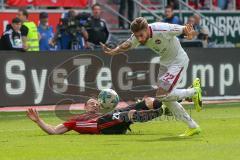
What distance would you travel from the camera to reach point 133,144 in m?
13.4

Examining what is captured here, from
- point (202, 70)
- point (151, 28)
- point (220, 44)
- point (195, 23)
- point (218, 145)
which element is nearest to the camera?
point (218, 145)

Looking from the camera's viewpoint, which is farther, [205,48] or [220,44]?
[220,44]

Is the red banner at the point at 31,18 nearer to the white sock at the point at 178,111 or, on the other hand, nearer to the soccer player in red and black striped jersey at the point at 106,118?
the soccer player in red and black striped jersey at the point at 106,118

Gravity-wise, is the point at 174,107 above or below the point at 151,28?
below

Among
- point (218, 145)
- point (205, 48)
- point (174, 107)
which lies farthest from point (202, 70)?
point (218, 145)

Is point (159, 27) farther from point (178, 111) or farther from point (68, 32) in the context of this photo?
point (68, 32)

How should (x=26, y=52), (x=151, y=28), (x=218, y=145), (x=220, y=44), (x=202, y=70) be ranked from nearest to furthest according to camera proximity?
(x=218, y=145) < (x=151, y=28) < (x=26, y=52) < (x=202, y=70) < (x=220, y=44)

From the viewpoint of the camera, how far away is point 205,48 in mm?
25312

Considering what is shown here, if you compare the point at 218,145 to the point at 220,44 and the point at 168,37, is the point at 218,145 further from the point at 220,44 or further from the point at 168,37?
the point at 220,44

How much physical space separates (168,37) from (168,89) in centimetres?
85

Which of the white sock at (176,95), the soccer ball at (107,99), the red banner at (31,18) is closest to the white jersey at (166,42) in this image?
the white sock at (176,95)

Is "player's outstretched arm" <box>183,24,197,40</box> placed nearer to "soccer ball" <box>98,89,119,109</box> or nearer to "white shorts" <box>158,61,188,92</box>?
"white shorts" <box>158,61,188,92</box>

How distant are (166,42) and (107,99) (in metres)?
1.64

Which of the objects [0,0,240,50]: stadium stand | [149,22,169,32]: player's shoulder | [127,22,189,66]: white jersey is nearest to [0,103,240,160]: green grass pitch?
[127,22,189,66]: white jersey
